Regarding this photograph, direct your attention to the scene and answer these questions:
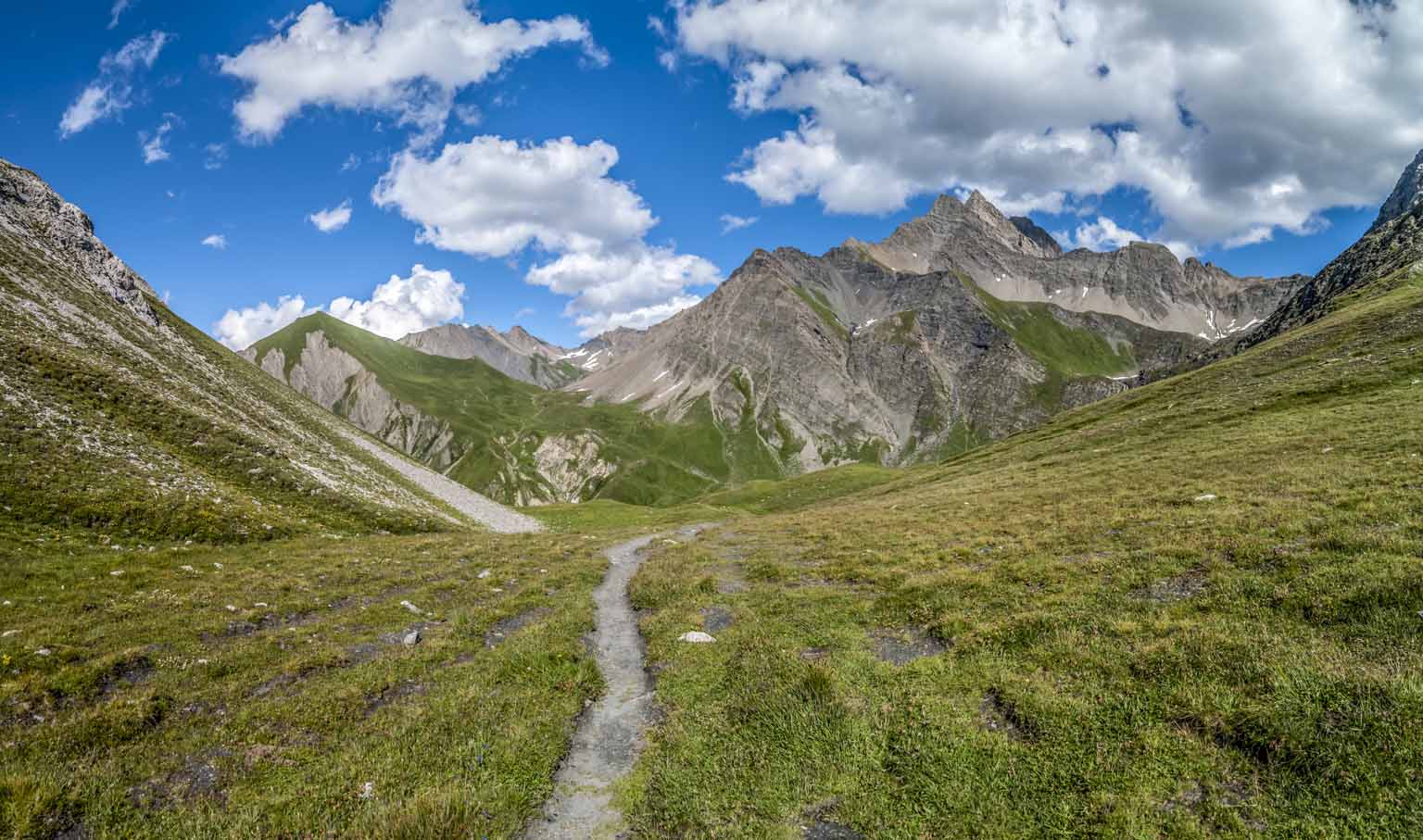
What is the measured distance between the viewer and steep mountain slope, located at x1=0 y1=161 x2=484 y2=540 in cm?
3052

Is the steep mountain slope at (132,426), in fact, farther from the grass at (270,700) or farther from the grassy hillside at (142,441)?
the grass at (270,700)

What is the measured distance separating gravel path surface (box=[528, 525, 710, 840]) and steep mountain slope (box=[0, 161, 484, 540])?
2780cm

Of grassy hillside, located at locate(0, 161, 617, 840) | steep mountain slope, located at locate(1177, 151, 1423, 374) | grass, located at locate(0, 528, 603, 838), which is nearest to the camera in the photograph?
grass, located at locate(0, 528, 603, 838)

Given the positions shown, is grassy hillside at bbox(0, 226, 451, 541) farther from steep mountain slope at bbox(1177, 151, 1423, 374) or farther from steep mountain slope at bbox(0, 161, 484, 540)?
steep mountain slope at bbox(1177, 151, 1423, 374)

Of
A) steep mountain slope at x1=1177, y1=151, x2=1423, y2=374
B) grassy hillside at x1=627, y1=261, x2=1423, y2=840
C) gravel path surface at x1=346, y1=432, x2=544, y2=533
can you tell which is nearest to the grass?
grassy hillside at x1=627, y1=261, x2=1423, y2=840

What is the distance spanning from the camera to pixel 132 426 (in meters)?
39.5

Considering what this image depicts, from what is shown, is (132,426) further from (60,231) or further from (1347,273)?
(1347,273)

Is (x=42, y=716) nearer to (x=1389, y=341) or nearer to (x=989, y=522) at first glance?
(x=989, y=522)

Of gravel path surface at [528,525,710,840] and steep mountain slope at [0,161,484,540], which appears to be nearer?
gravel path surface at [528,525,710,840]

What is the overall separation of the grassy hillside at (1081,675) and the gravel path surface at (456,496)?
48095 millimetres

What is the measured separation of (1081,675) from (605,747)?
992cm

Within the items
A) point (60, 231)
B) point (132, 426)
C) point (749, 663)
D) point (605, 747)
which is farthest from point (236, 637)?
point (60, 231)

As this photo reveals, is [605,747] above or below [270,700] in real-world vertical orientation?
below

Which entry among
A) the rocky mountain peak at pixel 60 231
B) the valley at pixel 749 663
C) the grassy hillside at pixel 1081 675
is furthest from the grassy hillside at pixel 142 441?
the grassy hillside at pixel 1081 675
